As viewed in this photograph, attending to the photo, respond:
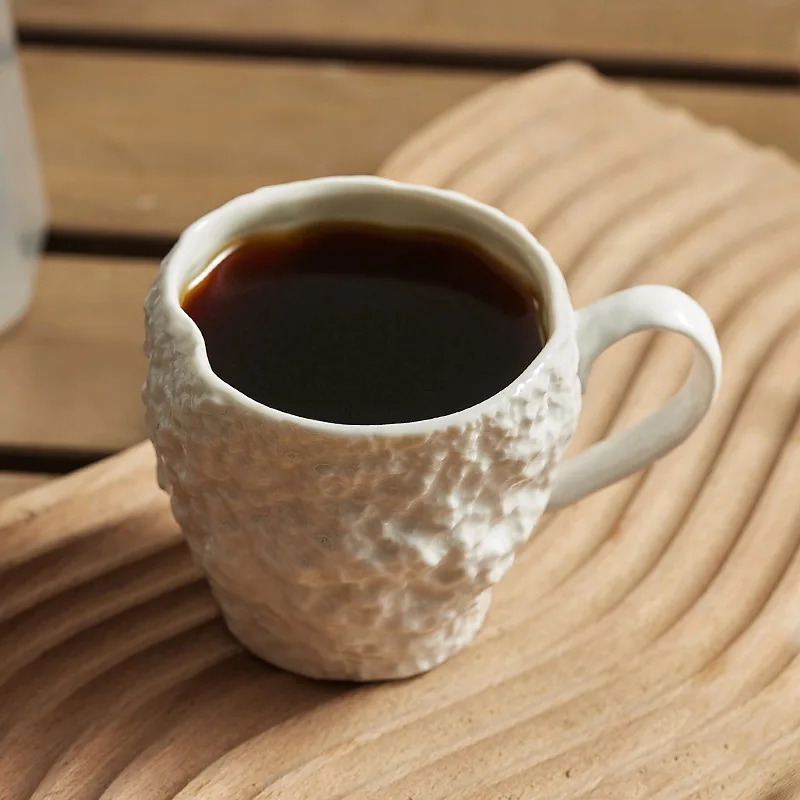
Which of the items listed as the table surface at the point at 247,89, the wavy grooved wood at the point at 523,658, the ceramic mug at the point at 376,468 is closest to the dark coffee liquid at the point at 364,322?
the ceramic mug at the point at 376,468

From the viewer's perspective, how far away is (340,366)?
412 millimetres

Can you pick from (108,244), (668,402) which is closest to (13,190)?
(108,244)

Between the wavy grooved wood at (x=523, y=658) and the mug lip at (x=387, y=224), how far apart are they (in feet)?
0.38

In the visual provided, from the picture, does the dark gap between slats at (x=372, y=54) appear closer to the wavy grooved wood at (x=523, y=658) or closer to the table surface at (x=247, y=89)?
the table surface at (x=247, y=89)

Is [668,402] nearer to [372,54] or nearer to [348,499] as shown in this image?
[348,499]

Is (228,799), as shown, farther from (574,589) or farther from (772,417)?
(772,417)

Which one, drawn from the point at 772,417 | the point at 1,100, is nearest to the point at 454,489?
the point at 772,417

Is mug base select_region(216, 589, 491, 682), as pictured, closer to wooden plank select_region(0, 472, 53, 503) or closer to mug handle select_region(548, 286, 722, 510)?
mug handle select_region(548, 286, 722, 510)

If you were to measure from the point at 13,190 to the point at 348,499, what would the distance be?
0.38m

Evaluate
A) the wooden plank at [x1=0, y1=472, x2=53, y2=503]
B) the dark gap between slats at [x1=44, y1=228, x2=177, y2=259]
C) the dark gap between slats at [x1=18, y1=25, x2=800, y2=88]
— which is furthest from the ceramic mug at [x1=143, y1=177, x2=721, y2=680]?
the dark gap between slats at [x1=18, y1=25, x2=800, y2=88]

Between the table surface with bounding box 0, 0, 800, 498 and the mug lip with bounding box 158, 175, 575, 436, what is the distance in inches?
8.7

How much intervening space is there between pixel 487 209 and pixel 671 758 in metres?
0.20

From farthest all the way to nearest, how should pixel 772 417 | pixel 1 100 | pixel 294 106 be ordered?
pixel 294 106
pixel 1 100
pixel 772 417

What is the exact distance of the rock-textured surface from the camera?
363 mm
